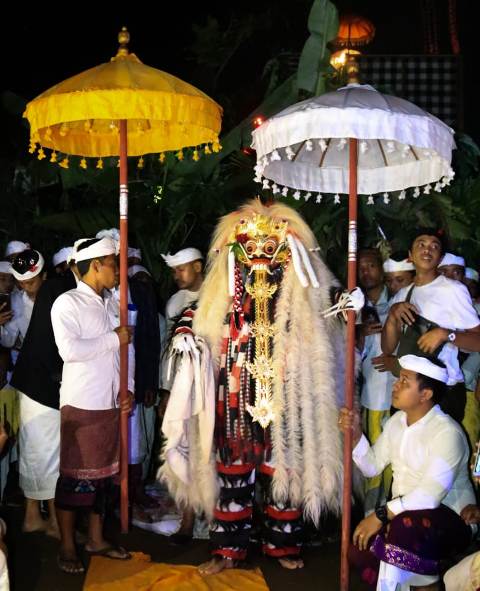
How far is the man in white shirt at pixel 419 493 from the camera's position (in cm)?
388

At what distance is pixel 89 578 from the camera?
179 inches

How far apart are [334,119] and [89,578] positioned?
9.52 ft

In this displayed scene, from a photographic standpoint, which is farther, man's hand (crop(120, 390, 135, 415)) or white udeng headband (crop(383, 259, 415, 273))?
white udeng headband (crop(383, 259, 415, 273))

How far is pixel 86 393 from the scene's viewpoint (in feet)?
15.3

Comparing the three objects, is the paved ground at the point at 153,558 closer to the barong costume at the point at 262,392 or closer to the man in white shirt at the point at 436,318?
the barong costume at the point at 262,392

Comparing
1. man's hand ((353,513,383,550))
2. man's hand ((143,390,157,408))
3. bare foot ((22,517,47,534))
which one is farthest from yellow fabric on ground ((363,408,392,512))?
bare foot ((22,517,47,534))

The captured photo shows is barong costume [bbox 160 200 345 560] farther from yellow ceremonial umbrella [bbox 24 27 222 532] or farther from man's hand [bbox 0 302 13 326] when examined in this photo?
man's hand [bbox 0 302 13 326]

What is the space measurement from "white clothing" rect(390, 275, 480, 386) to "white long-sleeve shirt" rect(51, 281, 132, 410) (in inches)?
74.1

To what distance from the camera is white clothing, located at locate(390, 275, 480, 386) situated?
182 inches

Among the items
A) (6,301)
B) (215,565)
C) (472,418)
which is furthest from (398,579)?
(6,301)

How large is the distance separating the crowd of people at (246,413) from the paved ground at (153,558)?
0.11 meters

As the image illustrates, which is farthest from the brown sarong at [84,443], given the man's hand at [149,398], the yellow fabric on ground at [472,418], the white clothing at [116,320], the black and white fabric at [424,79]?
the black and white fabric at [424,79]

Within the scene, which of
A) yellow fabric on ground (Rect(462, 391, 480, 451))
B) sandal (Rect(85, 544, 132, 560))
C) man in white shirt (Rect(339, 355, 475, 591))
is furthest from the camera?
yellow fabric on ground (Rect(462, 391, 480, 451))

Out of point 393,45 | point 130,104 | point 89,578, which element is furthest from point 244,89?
point 89,578
